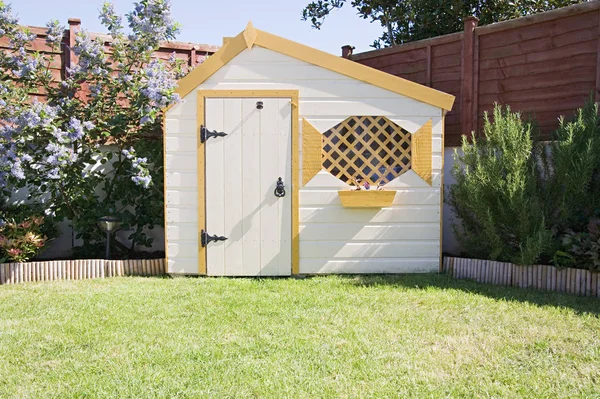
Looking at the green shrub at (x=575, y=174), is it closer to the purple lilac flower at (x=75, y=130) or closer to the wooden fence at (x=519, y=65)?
the wooden fence at (x=519, y=65)

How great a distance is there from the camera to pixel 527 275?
5695mm

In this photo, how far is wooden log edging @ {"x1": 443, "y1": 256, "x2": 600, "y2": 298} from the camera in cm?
535

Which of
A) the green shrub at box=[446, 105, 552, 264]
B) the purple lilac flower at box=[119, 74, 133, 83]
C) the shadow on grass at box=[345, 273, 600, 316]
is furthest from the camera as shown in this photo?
the purple lilac flower at box=[119, 74, 133, 83]

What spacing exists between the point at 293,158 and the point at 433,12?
17.1 ft

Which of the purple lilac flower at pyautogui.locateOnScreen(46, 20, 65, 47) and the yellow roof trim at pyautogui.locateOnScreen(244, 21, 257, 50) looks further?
the purple lilac flower at pyautogui.locateOnScreen(46, 20, 65, 47)

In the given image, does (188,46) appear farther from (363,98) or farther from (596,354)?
(596,354)

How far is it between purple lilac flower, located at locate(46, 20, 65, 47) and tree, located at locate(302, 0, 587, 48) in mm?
5904

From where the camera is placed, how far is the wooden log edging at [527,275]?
535 centimetres

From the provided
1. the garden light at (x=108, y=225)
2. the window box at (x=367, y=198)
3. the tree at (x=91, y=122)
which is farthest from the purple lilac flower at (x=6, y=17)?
the window box at (x=367, y=198)

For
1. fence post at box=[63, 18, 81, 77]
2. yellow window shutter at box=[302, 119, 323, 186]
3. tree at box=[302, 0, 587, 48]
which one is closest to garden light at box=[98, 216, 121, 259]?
fence post at box=[63, 18, 81, 77]

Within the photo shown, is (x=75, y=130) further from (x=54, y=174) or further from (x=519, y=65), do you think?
(x=519, y=65)

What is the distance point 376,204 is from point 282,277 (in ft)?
3.94

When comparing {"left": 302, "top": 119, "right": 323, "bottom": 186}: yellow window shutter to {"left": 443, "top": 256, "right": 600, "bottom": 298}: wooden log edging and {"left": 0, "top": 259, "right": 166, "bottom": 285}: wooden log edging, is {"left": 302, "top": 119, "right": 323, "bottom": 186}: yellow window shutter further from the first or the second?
{"left": 0, "top": 259, "right": 166, "bottom": 285}: wooden log edging

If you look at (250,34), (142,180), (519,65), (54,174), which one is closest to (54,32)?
(54,174)
